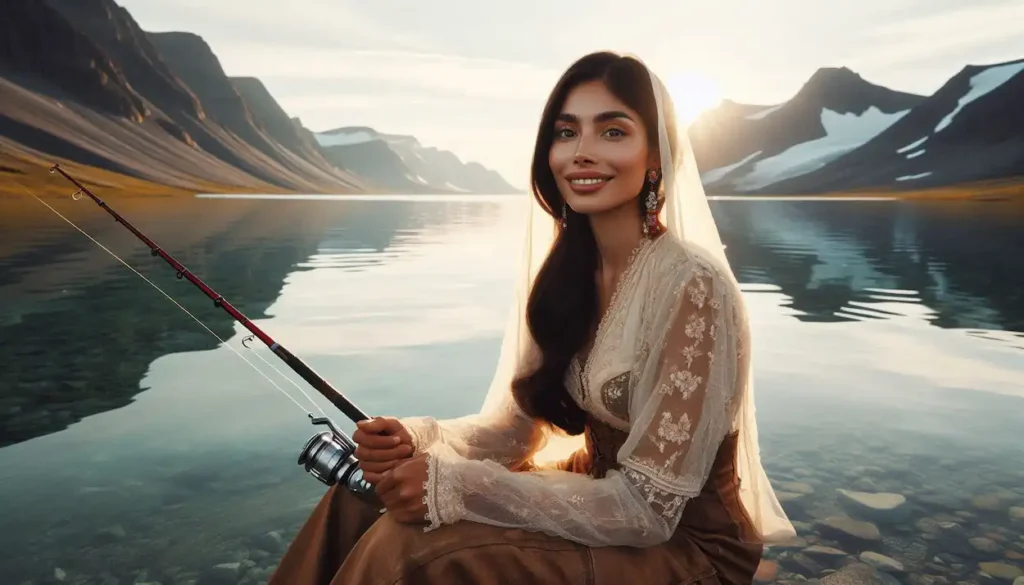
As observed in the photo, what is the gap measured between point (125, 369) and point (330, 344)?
2990 mm

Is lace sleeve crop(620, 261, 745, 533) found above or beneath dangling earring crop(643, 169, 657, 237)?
beneath

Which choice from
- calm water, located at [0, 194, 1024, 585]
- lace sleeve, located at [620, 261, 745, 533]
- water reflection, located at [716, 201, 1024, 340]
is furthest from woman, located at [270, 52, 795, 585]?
water reflection, located at [716, 201, 1024, 340]

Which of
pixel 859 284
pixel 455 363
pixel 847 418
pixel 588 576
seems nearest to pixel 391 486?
pixel 588 576

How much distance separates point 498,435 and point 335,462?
93cm

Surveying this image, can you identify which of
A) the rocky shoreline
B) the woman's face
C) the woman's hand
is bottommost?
the rocky shoreline

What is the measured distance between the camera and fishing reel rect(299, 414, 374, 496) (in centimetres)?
349

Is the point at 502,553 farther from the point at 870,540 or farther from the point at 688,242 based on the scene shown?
the point at 870,540

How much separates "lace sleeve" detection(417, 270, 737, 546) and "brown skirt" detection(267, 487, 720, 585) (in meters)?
0.05

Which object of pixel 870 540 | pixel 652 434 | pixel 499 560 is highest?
pixel 652 434

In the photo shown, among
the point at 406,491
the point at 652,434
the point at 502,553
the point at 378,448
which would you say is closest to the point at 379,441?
the point at 378,448

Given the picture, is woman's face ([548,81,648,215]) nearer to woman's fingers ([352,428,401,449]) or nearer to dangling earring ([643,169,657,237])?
dangling earring ([643,169,657,237])

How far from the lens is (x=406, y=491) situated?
3.01m

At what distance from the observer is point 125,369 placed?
1110 centimetres

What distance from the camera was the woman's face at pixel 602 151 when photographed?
11.9ft
